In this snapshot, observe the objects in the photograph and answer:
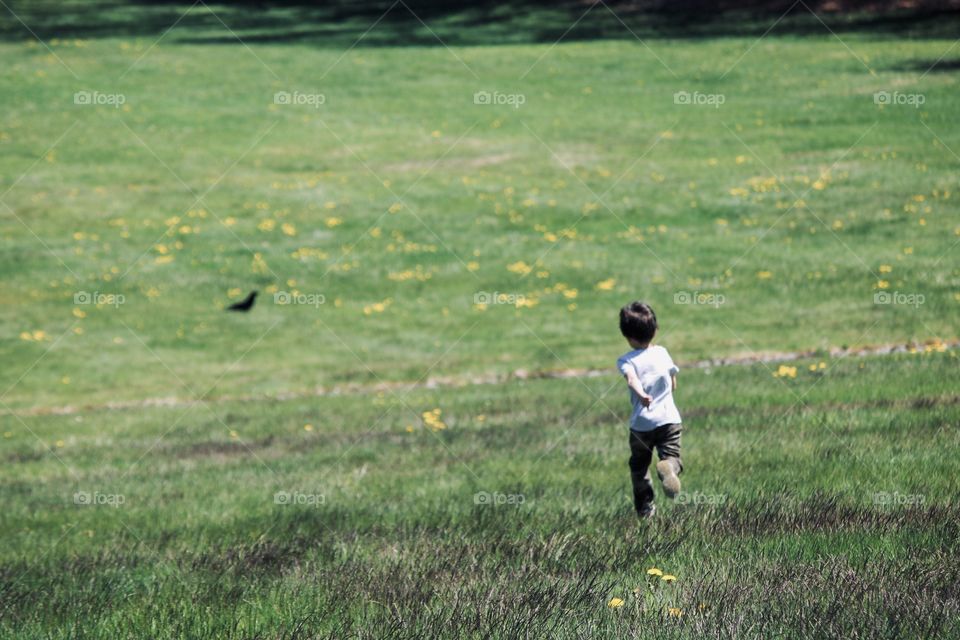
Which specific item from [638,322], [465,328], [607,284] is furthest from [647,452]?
[607,284]

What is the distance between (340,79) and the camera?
118 feet

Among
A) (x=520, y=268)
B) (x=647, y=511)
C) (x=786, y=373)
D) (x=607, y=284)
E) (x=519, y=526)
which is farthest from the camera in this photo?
(x=520, y=268)

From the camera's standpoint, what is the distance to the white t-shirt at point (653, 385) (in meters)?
6.26

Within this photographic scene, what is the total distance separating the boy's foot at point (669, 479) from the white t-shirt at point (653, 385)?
29cm

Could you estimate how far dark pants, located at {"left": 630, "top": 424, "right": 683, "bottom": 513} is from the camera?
6156mm

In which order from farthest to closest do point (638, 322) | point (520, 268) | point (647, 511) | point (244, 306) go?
point (520, 268) < point (244, 306) < point (638, 322) < point (647, 511)

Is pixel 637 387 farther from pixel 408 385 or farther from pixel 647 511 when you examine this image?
pixel 408 385

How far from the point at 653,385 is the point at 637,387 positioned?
9.1 inches

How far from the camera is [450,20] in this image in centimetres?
4453

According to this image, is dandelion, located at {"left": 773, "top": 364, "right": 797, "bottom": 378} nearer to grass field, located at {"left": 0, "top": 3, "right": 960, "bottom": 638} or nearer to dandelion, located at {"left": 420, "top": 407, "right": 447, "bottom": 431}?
grass field, located at {"left": 0, "top": 3, "right": 960, "bottom": 638}

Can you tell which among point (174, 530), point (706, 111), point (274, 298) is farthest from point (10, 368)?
point (706, 111)

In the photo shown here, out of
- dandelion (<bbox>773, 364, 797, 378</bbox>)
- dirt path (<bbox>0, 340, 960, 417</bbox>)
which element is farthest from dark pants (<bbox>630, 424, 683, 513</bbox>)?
dirt path (<bbox>0, 340, 960, 417</bbox>)

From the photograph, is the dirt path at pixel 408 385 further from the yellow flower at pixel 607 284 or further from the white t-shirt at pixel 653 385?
the white t-shirt at pixel 653 385

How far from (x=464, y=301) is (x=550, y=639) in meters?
16.8
